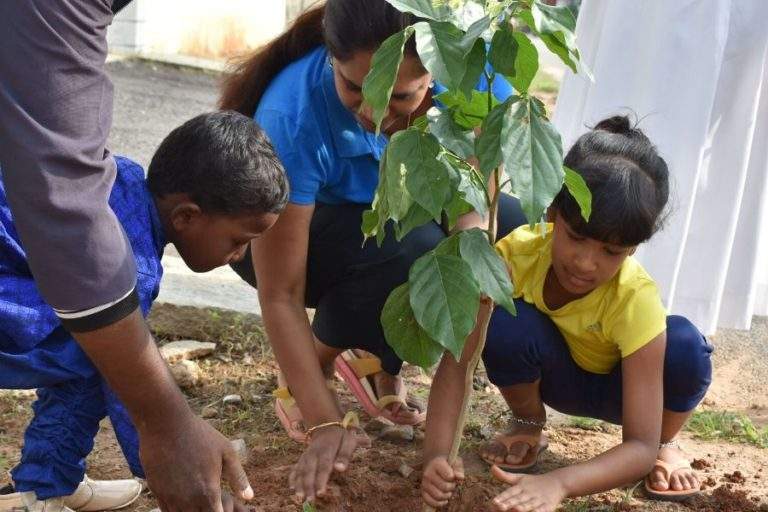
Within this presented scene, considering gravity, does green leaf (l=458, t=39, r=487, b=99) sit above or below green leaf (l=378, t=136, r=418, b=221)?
above

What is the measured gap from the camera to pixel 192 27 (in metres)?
8.70

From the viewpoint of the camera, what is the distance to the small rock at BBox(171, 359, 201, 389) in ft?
10.2

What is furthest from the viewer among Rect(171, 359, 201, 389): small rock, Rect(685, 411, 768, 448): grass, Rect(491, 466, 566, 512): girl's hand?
Rect(171, 359, 201, 389): small rock

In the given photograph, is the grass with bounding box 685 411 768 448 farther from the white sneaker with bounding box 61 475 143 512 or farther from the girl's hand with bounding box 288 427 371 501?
the white sneaker with bounding box 61 475 143 512

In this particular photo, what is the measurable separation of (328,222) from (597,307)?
74 centimetres

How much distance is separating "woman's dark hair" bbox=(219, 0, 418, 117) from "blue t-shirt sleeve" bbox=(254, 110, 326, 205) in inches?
7.2

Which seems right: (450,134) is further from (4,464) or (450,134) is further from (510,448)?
(4,464)

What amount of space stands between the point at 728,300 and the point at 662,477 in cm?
108

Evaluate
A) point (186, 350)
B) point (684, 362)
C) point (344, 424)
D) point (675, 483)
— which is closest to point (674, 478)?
point (675, 483)

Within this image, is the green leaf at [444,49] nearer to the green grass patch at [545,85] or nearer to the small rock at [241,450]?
the small rock at [241,450]

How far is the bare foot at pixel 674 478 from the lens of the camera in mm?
2631

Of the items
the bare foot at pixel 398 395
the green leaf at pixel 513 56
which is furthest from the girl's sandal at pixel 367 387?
the green leaf at pixel 513 56

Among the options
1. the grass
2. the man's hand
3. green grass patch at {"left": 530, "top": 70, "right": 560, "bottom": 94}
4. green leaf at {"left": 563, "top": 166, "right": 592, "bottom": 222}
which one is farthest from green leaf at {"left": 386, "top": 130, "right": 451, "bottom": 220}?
green grass patch at {"left": 530, "top": 70, "right": 560, "bottom": 94}

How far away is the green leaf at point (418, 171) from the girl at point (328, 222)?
14.1 inches
